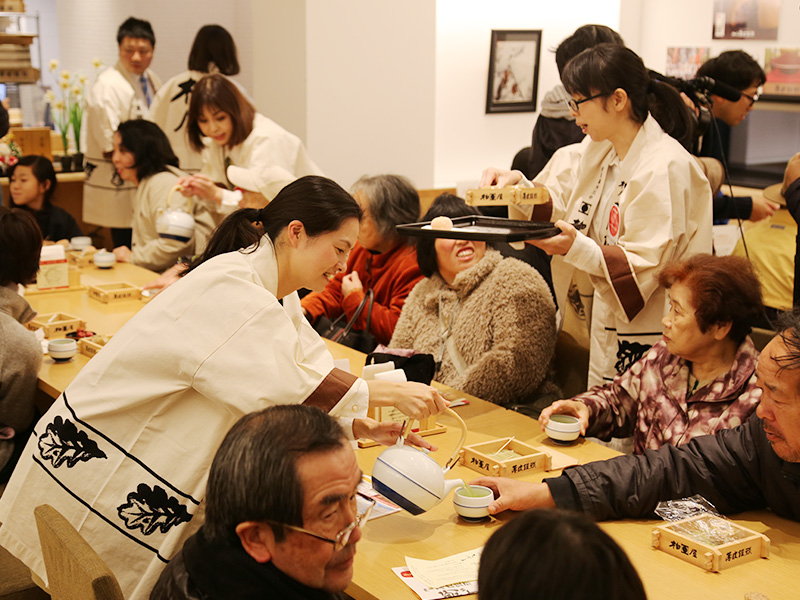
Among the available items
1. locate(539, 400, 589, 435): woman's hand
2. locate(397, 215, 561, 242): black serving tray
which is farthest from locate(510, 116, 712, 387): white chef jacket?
locate(539, 400, 589, 435): woman's hand

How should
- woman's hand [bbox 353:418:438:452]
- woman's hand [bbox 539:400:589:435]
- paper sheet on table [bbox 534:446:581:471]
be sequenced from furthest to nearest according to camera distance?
woman's hand [bbox 539:400:589:435] → paper sheet on table [bbox 534:446:581:471] → woman's hand [bbox 353:418:438:452]

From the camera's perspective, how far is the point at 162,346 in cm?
179

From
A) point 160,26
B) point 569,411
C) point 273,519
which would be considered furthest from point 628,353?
point 160,26

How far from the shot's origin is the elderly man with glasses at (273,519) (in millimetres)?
1255

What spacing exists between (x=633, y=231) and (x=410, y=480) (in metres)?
1.34

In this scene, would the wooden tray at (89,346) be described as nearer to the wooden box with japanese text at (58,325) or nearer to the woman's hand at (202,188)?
the wooden box with japanese text at (58,325)

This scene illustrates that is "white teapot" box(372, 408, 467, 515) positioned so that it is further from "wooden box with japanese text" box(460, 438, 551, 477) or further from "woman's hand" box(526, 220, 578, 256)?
"woman's hand" box(526, 220, 578, 256)

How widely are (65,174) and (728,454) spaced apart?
569 centimetres

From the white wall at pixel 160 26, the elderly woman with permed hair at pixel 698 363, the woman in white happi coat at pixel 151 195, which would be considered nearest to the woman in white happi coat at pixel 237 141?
the woman in white happi coat at pixel 151 195

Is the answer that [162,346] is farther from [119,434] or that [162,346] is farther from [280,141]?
[280,141]

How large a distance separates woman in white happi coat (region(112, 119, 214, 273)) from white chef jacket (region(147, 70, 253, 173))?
463 mm

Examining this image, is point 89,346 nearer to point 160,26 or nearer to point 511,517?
point 511,517

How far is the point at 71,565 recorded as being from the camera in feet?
4.68

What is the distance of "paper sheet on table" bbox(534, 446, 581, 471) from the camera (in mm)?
2178
